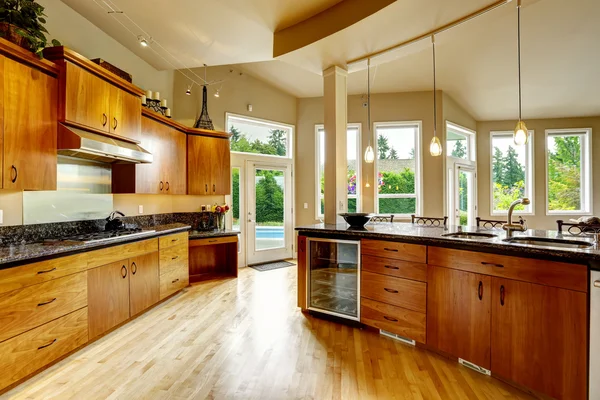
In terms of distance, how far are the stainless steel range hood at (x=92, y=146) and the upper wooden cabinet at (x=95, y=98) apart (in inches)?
2.5

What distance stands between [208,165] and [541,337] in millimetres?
4222

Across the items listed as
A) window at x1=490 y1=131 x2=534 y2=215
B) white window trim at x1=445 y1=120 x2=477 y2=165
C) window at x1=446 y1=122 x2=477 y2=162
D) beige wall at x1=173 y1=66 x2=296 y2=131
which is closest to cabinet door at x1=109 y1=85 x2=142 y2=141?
beige wall at x1=173 y1=66 x2=296 y2=131

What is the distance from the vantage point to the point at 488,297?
204 cm

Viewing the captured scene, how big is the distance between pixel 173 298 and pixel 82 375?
1671 millimetres

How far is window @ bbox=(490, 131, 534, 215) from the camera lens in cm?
682

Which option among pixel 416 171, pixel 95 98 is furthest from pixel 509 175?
pixel 95 98

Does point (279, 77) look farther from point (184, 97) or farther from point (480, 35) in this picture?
point (480, 35)

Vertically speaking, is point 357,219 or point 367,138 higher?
point 367,138

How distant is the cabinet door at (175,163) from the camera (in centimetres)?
401

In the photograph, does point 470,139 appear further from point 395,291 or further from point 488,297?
point 488,297

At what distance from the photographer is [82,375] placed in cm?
212

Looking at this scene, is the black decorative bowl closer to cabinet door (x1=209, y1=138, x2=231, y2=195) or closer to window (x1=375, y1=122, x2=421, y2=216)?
cabinet door (x1=209, y1=138, x2=231, y2=195)

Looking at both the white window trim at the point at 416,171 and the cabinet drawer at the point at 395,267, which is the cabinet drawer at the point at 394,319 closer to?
the cabinet drawer at the point at 395,267

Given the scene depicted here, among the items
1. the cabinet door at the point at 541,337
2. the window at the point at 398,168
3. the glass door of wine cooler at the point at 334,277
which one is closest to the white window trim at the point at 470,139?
the window at the point at 398,168
